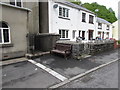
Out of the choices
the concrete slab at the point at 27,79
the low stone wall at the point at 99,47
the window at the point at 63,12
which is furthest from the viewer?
the window at the point at 63,12

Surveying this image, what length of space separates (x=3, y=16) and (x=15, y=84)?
18.3ft

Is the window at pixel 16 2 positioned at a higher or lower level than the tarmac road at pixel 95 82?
higher

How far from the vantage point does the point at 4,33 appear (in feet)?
24.0

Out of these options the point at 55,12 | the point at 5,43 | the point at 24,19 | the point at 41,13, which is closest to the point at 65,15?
the point at 55,12

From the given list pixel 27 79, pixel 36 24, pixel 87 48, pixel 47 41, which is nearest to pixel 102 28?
pixel 87 48

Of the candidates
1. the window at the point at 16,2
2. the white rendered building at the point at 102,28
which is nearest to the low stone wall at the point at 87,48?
the window at the point at 16,2

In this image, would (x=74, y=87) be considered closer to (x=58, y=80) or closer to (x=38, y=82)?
(x=58, y=80)

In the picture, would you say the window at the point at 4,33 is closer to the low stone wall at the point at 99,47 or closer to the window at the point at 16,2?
the window at the point at 16,2

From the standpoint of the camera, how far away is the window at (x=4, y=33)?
23.5 feet

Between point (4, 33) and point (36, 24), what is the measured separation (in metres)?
4.90

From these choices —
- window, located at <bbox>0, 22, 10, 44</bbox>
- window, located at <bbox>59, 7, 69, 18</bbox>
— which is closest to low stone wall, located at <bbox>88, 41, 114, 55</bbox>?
window, located at <bbox>59, 7, 69, 18</bbox>

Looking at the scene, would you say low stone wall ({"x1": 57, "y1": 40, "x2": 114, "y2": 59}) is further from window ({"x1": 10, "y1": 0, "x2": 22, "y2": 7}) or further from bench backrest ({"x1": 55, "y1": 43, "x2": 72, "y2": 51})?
window ({"x1": 10, "y1": 0, "x2": 22, "y2": 7})

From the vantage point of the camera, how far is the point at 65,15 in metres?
13.9

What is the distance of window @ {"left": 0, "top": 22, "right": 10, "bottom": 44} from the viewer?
23.5ft
